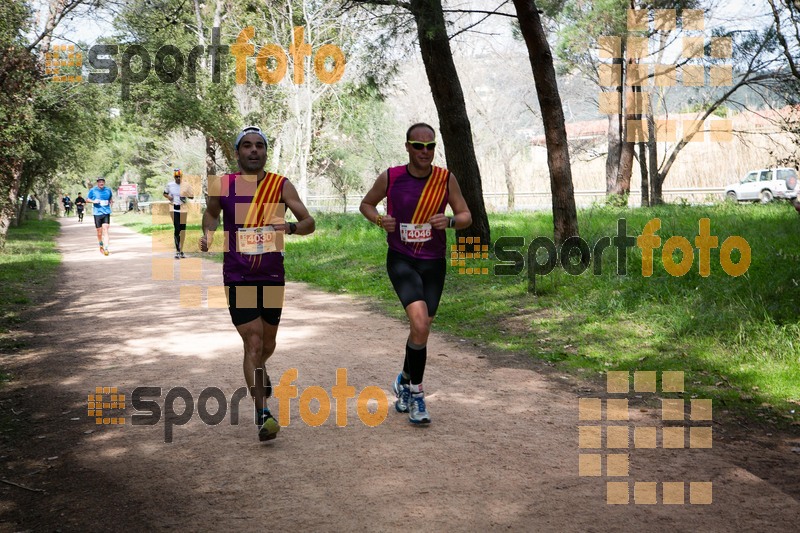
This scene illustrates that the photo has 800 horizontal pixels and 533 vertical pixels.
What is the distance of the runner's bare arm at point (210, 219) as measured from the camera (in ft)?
17.2

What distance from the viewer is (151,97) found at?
29.1 metres

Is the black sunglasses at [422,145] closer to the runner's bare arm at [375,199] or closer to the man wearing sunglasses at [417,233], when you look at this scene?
the man wearing sunglasses at [417,233]

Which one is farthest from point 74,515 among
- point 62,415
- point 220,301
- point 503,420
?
point 220,301

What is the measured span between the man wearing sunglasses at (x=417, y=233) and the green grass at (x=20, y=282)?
413 cm

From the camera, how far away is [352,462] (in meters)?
4.72

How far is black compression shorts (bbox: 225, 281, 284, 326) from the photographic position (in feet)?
16.9

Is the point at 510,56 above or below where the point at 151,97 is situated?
above

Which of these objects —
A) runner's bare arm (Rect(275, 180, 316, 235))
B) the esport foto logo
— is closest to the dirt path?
the esport foto logo

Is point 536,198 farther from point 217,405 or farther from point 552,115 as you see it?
point 217,405

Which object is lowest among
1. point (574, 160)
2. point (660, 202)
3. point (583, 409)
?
point (583, 409)

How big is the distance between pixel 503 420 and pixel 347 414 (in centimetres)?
121

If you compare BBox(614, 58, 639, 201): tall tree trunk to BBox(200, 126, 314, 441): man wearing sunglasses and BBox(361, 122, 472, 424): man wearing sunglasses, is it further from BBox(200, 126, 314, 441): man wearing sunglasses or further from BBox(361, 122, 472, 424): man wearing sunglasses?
BBox(200, 126, 314, 441): man wearing sunglasses

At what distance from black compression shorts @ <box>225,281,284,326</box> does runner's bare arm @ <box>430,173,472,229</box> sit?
1226 mm

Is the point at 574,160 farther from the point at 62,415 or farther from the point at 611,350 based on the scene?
the point at 62,415
